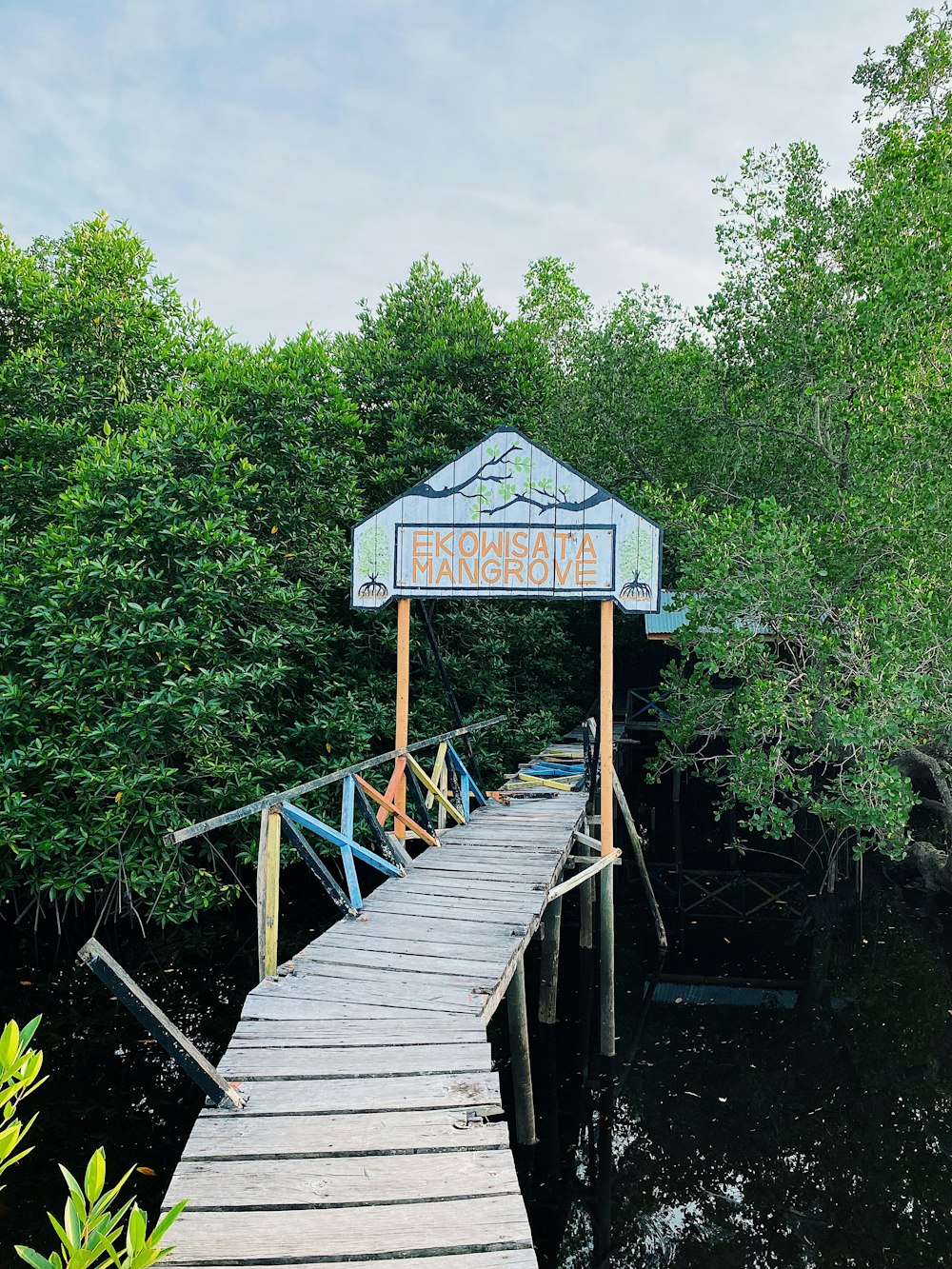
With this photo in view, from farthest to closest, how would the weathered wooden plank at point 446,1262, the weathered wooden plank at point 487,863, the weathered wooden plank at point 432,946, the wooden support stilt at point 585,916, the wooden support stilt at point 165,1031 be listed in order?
the wooden support stilt at point 585,916
the weathered wooden plank at point 487,863
the weathered wooden plank at point 432,946
the wooden support stilt at point 165,1031
the weathered wooden plank at point 446,1262

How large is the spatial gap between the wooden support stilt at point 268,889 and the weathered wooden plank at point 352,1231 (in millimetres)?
1740

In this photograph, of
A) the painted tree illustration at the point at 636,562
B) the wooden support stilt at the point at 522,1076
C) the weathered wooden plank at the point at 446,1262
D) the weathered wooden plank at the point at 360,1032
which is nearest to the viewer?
the weathered wooden plank at the point at 446,1262

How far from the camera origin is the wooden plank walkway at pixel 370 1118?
8.91 ft

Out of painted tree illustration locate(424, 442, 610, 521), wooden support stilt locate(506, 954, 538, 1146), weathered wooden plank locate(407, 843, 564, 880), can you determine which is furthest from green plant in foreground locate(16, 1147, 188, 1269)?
painted tree illustration locate(424, 442, 610, 521)

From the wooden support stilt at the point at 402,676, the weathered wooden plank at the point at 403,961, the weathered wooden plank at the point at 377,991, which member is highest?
the wooden support stilt at the point at 402,676

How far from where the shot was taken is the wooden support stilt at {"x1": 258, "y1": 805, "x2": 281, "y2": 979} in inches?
179

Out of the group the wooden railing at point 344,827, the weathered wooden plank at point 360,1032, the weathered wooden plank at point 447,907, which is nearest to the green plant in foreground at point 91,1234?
the wooden railing at point 344,827

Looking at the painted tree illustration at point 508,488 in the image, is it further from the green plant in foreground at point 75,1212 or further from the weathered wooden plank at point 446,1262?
the green plant in foreground at point 75,1212

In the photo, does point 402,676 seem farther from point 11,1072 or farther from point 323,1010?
point 11,1072

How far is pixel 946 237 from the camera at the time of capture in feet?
30.0

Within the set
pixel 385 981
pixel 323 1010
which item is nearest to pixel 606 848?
pixel 385 981

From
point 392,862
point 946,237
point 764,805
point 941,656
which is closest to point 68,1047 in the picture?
point 392,862

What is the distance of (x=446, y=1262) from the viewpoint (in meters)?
2.63

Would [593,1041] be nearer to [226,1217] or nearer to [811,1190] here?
[811,1190]
